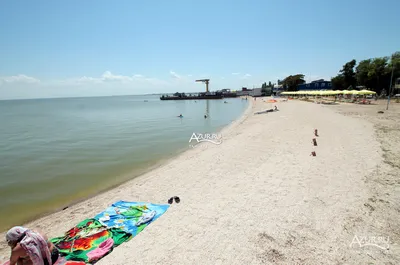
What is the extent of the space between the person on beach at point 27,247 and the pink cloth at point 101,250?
66cm

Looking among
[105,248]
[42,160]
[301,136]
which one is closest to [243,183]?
[105,248]

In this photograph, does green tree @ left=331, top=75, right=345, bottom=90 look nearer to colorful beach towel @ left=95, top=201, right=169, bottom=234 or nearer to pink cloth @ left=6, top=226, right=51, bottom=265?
colorful beach towel @ left=95, top=201, right=169, bottom=234

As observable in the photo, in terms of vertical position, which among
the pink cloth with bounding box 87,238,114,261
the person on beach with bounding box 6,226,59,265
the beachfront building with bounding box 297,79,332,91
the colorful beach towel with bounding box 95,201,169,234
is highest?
the beachfront building with bounding box 297,79,332,91

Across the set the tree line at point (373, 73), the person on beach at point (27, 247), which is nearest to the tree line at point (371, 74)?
the tree line at point (373, 73)

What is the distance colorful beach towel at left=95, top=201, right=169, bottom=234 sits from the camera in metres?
4.95

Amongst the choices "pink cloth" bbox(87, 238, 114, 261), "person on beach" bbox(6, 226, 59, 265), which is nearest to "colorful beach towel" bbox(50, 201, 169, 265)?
"pink cloth" bbox(87, 238, 114, 261)

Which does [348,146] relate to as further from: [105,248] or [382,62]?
[382,62]

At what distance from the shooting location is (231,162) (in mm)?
9602

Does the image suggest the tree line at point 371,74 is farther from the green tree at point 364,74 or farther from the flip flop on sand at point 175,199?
the flip flop on sand at point 175,199

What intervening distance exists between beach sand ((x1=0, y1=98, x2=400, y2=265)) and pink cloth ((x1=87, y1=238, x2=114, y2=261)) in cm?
15

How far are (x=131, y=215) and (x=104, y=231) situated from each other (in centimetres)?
78

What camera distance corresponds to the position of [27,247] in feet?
10.8

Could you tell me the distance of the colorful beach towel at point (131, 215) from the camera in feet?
16.3

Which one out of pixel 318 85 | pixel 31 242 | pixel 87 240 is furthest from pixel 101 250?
pixel 318 85
